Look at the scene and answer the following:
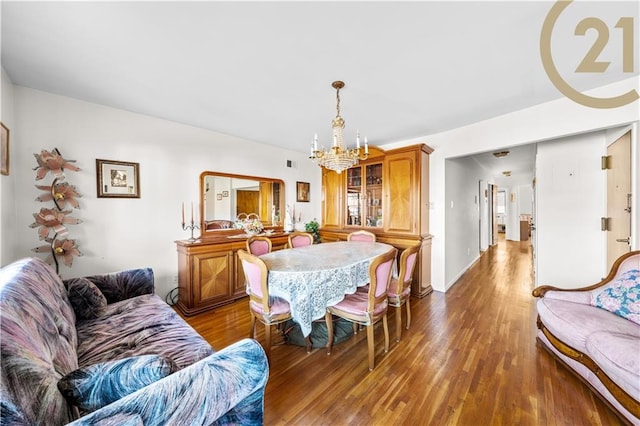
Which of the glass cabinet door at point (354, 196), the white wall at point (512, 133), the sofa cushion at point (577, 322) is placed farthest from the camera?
the glass cabinet door at point (354, 196)

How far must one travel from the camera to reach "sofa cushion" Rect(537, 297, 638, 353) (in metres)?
1.57

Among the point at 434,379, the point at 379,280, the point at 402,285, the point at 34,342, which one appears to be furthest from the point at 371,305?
the point at 34,342

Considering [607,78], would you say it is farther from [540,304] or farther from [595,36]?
[540,304]

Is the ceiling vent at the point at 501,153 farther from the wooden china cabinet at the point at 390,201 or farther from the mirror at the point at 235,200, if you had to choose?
the mirror at the point at 235,200

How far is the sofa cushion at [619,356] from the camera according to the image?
1.25m

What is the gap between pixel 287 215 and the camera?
440cm

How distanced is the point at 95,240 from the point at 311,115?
2.73 metres

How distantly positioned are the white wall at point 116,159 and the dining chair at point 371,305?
232 cm

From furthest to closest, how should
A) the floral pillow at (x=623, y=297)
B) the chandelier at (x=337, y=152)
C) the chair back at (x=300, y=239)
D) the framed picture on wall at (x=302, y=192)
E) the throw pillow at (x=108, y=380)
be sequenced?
the framed picture on wall at (x=302, y=192), the chair back at (x=300, y=239), the chandelier at (x=337, y=152), the floral pillow at (x=623, y=297), the throw pillow at (x=108, y=380)

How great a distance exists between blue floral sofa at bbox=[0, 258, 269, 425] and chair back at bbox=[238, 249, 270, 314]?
0.51m

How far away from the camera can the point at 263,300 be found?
1872mm

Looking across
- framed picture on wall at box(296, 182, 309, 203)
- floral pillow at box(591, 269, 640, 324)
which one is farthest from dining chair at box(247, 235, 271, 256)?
floral pillow at box(591, 269, 640, 324)

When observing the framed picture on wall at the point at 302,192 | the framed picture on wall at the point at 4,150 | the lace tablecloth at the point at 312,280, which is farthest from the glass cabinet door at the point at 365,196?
the framed picture on wall at the point at 4,150

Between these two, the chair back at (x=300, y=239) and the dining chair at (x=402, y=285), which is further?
the chair back at (x=300, y=239)
